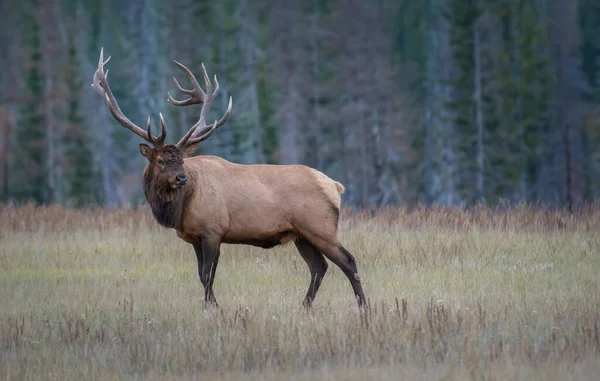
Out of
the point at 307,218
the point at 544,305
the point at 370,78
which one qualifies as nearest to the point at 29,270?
the point at 307,218

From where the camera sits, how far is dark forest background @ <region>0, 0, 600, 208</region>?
33812mm

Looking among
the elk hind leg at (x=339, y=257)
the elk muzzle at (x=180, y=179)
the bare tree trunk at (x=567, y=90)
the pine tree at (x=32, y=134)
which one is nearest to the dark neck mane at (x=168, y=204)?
the elk muzzle at (x=180, y=179)

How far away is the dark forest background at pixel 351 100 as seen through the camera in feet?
111

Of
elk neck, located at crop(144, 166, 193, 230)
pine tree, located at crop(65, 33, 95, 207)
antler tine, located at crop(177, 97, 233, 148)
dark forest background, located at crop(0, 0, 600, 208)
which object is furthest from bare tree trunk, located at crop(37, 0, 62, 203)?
elk neck, located at crop(144, 166, 193, 230)

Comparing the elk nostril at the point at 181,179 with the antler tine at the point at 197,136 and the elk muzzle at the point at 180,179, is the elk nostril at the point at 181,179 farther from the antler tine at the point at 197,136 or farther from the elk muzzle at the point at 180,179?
Answer: the antler tine at the point at 197,136

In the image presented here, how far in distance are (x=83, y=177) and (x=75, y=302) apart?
1176 inches

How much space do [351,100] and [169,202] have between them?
29424mm

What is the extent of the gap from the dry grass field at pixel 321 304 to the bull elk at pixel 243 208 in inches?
21.0

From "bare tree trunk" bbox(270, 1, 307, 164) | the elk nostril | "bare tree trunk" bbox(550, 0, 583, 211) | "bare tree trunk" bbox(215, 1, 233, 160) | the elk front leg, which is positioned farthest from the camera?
"bare tree trunk" bbox(270, 1, 307, 164)

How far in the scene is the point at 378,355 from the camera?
6.99 metres

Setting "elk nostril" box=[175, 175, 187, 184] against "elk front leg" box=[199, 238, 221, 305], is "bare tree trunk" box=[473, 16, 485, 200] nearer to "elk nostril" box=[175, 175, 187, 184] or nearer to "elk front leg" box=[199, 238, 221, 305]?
"elk front leg" box=[199, 238, 221, 305]

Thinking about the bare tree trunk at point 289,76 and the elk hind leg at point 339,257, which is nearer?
the elk hind leg at point 339,257

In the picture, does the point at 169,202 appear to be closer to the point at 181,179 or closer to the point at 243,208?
the point at 181,179

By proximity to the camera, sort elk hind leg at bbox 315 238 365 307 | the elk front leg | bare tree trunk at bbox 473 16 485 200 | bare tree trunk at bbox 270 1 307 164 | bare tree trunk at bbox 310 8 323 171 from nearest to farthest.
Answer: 1. the elk front leg
2. elk hind leg at bbox 315 238 365 307
3. bare tree trunk at bbox 473 16 485 200
4. bare tree trunk at bbox 310 8 323 171
5. bare tree trunk at bbox 270 1 307 164
